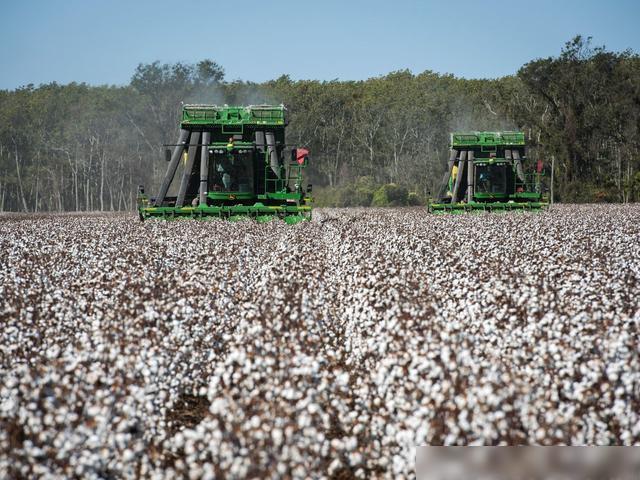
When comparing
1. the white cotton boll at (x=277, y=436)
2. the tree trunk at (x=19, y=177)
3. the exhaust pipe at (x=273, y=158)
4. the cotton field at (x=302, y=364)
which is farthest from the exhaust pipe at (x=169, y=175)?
the tree trunk at (x=19, y=177)

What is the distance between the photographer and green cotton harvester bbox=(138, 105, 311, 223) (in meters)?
24.0

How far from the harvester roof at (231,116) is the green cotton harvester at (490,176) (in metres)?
9.32

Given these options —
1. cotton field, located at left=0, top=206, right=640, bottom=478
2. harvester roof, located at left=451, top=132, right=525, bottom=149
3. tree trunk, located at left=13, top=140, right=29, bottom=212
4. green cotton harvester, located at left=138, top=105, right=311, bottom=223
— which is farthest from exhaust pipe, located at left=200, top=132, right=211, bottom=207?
tree trunk, located at left=13, top=140, right=29, bottom=212

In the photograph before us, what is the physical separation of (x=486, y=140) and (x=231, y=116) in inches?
482

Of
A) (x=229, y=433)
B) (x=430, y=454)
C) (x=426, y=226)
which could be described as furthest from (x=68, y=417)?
(x=426, y=226)

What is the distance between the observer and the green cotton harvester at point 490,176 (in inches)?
1253

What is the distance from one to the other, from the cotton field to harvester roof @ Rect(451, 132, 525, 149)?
21472 mm

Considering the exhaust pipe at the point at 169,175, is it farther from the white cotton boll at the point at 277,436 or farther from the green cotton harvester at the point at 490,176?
the white cotton boll at the point at 277,436

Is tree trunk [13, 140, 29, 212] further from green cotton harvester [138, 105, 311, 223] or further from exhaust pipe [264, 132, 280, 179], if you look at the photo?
exhaust pipe [264, 132, 280, 179]

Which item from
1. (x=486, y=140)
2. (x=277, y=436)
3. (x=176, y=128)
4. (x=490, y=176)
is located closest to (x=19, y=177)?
(x=176, y=128)

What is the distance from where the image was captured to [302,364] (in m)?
5.03

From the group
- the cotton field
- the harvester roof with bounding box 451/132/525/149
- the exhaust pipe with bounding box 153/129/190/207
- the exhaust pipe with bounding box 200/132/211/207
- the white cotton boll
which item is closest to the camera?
the white cotton boll

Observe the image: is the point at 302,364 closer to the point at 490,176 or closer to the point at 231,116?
the point at 231,116

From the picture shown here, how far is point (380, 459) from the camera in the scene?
4785 millimetres
